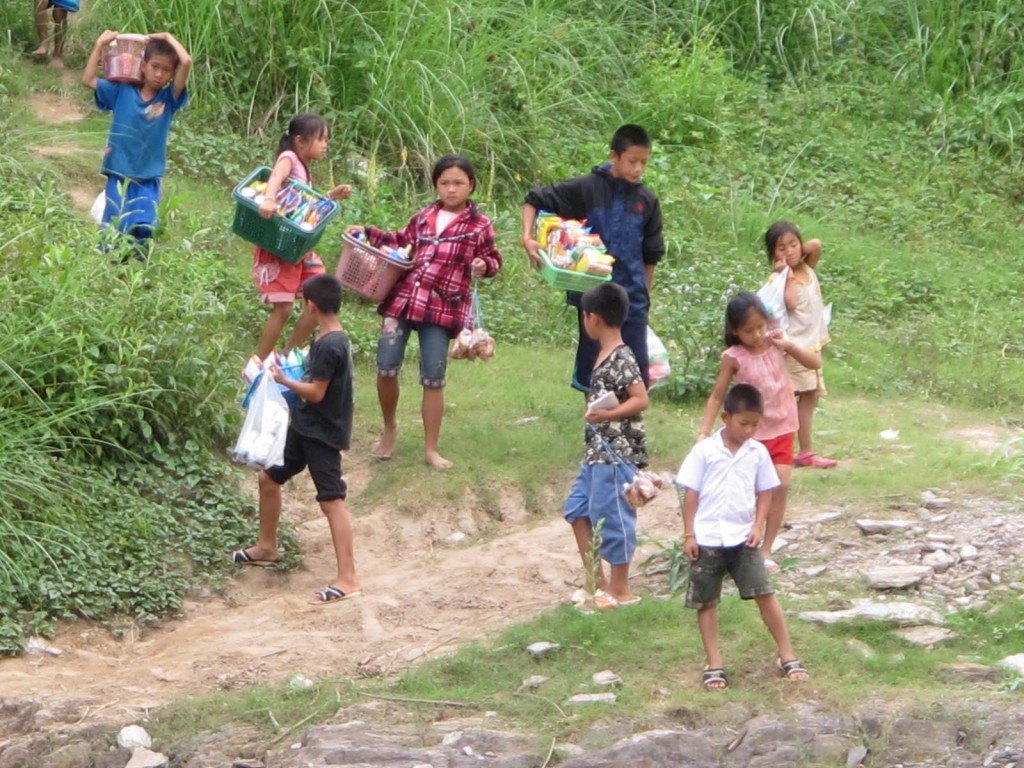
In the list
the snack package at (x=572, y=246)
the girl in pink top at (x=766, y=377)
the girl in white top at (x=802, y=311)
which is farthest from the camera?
the girl in white top at (x=802, y=311)

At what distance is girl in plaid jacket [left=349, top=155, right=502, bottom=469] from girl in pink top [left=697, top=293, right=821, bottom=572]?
1478 mm

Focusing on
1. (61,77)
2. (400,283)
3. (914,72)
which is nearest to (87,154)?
(61,77)

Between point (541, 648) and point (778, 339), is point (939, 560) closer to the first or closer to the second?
point (778, 339)

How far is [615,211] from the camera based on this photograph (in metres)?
7.32

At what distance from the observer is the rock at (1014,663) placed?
552 centimetres

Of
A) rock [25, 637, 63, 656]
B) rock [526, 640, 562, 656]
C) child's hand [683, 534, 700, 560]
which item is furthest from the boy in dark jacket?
rock [25, 637, 63, 656]

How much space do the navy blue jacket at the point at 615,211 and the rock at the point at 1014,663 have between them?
2418 millimetres

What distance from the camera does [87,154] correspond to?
10250mm

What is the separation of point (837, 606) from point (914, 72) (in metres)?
8.42

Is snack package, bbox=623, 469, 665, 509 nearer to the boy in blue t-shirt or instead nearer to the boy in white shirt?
the boy in white shirt

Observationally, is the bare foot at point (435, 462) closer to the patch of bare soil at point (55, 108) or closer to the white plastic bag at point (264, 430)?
the white plastic bag at point (264, 430)

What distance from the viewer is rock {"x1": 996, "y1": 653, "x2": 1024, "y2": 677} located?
5.52 meters

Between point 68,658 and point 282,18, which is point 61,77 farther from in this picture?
point 68,658

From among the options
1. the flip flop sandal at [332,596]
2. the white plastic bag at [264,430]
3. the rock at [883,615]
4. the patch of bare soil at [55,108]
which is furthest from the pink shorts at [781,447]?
the patch of bare soil at [55,108]
